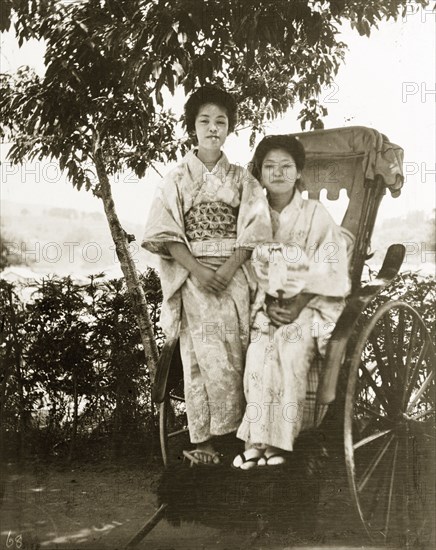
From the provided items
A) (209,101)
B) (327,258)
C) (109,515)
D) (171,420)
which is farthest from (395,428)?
(209,101)

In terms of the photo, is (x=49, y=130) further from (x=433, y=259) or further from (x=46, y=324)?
(x=433, y=259)

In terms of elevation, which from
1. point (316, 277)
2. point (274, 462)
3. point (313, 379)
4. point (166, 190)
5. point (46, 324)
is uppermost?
point (166, 190)

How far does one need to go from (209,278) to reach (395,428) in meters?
0.84

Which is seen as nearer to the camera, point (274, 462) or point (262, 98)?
point (274, 462)

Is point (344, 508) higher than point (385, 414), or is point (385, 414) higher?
point (385, 414)

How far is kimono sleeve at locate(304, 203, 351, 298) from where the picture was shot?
2.13m

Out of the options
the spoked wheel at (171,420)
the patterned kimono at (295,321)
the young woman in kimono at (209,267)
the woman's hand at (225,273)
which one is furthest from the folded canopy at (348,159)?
the spoked wheel at (171,420)

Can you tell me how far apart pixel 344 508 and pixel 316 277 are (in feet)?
2.52

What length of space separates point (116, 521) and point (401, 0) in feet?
6.81

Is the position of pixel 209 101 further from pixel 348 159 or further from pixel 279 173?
pixel 348 159

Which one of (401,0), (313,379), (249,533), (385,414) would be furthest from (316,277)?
(401,0)

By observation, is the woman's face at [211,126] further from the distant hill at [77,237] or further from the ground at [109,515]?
the ground at [109,515]

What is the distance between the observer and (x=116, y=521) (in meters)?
2.13

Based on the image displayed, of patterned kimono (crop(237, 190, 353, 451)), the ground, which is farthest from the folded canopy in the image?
the ground
